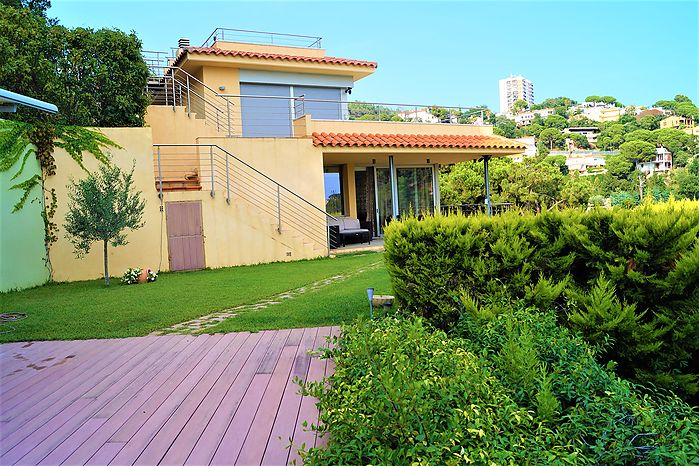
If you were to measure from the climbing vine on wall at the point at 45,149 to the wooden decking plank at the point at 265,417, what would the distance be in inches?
346

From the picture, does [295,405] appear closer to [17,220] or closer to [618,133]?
[17,220]

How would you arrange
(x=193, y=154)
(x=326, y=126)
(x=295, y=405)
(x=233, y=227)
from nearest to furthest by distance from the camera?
1. (x=295, y=405)
2. (x=233, y=227)
3. (x=193, y=154)
4. (x=326, y=126)

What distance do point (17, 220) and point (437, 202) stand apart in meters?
14.1

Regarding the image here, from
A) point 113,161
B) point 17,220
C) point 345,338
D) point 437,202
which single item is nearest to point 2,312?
point 17,220

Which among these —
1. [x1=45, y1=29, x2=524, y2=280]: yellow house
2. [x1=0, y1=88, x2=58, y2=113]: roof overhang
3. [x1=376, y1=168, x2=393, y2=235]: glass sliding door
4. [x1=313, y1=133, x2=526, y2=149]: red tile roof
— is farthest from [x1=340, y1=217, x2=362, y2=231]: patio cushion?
[x1=0, y1=88, x2=58, y2=113]: roof overhang

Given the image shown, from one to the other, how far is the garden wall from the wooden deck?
524cm

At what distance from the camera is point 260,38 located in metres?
18.9

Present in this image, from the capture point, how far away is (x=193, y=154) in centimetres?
1580

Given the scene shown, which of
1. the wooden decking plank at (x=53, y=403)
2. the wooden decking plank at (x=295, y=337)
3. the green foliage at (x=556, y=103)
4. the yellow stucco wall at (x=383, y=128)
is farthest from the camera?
the green foliage at (x=556, y=103)

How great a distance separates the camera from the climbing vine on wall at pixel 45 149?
1108 centimetres

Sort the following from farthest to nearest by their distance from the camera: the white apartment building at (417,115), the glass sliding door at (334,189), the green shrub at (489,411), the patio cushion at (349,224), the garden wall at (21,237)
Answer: the glass sliding door at (334,189) < the white apartment building at (417,115) < the patio cushion at (349,224) < the garden wall at (21,237) < the green shrub at (489,411)

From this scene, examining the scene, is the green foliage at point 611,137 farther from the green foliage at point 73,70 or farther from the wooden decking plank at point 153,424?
the wooden decking plank at point 153,424

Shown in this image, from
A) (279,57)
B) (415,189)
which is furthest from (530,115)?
(279,57)

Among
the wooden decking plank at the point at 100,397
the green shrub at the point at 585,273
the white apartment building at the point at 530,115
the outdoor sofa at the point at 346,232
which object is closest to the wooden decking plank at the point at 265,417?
the wooden decking plank at the point at 100,397
